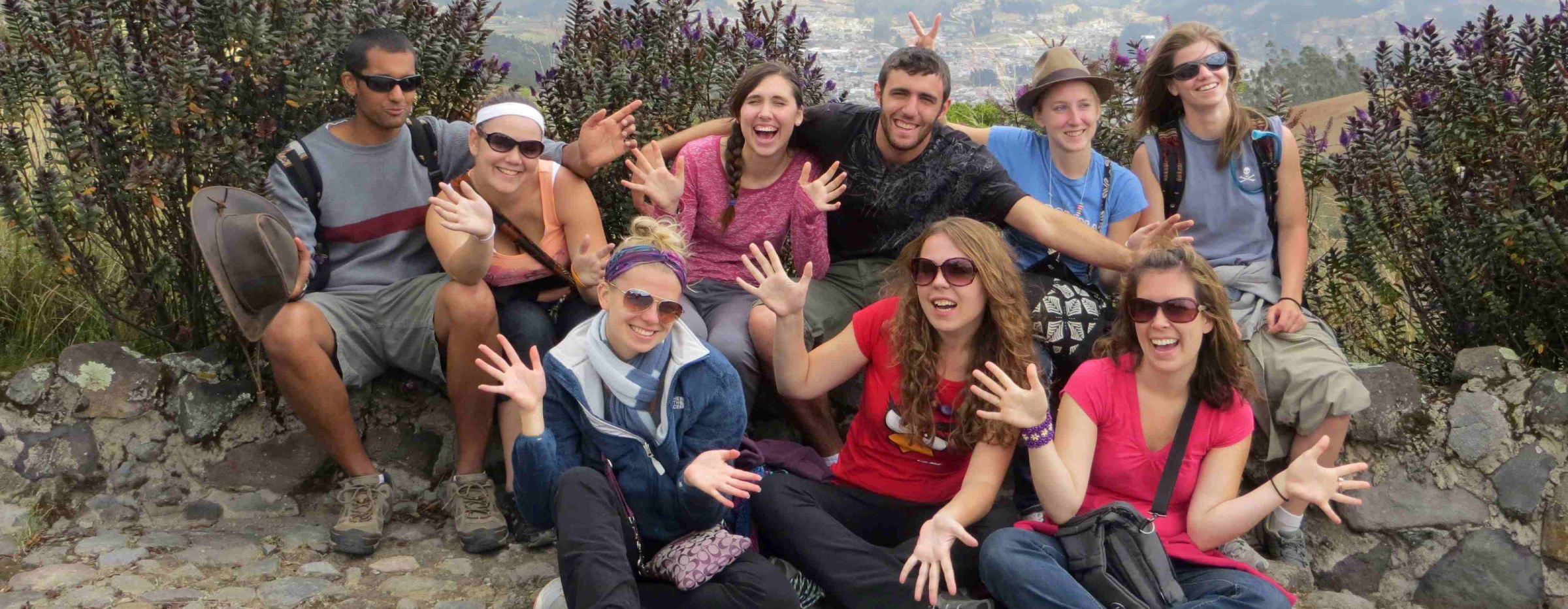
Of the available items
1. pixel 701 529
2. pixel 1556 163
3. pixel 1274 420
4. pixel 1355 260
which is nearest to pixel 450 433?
pixel 701 529

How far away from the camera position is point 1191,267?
325 centimetres

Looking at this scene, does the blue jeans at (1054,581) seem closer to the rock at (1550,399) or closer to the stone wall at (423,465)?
the stone wall at (423,465)

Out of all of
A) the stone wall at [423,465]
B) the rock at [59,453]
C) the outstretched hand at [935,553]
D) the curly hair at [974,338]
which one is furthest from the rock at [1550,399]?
the rock at [59,453]

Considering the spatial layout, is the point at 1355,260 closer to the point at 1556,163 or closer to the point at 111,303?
the point at 1556,163

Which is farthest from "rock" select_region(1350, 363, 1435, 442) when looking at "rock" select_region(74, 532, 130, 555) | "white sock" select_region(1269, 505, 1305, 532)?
"rock" select_region(74, 532, 130, 555)

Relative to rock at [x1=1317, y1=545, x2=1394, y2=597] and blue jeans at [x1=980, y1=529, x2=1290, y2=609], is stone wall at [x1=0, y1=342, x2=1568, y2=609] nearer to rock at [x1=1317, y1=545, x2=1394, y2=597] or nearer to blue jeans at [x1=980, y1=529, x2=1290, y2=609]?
rock at [x1=1317, y1=545, x2=1394, y2=597]

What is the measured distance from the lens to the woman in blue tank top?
405 centimetres

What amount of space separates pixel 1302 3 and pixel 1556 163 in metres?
29.4

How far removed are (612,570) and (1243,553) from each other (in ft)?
6.55

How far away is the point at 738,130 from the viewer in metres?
4.30

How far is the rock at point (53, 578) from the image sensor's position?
3574mm

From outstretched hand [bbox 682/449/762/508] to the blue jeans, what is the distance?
0.69 m

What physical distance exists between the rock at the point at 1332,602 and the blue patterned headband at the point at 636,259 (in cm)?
225

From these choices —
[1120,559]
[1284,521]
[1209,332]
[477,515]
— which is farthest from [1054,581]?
[477,515]
